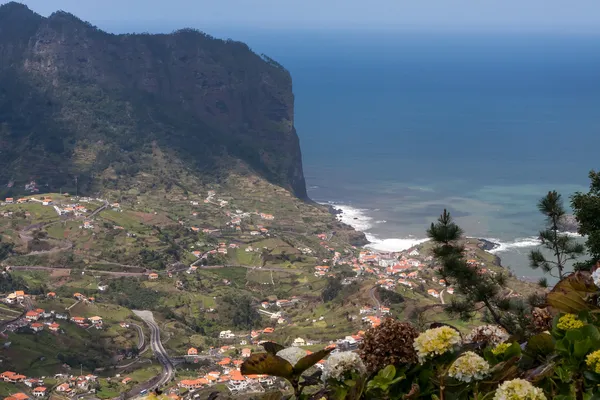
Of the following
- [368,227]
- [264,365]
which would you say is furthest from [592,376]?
[368,227]

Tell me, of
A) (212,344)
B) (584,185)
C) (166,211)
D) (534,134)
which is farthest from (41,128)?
(534,134)

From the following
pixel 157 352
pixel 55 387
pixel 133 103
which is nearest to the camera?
pixel 55 387

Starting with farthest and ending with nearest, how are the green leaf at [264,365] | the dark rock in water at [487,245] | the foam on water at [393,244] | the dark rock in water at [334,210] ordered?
the dark rock in water at [334,210]
the foam on water at [393,244]
the dark rock in water at [487,245]
the green leaf at [264,365]

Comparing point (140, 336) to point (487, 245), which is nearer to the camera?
point (140, 336)

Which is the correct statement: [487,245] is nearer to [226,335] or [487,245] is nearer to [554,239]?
[226,335]

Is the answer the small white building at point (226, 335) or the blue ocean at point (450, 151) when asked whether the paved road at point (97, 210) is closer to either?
the small white building at point (226, 335)

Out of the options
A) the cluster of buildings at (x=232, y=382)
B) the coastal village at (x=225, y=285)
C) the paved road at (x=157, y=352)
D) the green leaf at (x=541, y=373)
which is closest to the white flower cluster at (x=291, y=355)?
the green leaf at (x=541, y=373)
